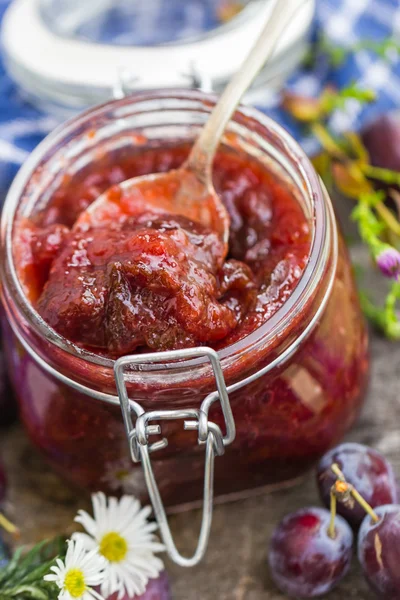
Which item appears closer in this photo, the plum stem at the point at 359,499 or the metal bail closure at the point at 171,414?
the metal bail closure at the point at 171,414

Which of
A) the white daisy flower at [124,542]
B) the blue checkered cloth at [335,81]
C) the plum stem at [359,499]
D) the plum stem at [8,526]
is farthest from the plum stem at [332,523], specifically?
the blue checkered cloth at [335,81]

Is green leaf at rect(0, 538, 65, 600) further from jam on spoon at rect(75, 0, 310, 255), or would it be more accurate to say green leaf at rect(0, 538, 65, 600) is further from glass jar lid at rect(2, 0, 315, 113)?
glass jar lid at rect(2, 0, 315, 113)

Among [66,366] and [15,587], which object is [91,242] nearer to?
[66,366]

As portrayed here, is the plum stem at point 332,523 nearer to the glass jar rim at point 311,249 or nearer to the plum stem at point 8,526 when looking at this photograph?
the glass jar rim at point 311,249

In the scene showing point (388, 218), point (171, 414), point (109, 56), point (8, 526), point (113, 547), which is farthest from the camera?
point (109, 56)

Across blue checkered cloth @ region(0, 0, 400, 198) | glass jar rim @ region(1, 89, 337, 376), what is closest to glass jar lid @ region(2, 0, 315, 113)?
blue checkered cloth @ region(0, 0, 400, 198)

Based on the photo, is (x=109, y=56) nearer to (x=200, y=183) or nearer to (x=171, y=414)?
(x=200, y=183)

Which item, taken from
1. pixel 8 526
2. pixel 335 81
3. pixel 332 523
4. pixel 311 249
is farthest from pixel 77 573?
pixel 335 81
